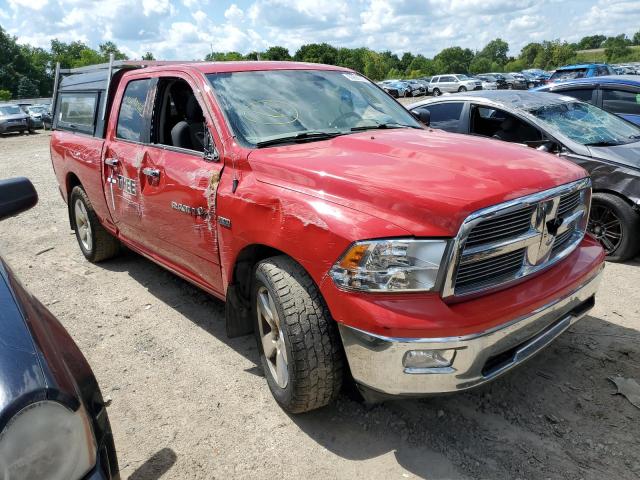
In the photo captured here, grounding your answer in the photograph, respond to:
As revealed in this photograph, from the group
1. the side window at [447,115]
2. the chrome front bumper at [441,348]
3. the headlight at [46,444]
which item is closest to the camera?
the headlight at [46,444]

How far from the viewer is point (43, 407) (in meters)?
1.41

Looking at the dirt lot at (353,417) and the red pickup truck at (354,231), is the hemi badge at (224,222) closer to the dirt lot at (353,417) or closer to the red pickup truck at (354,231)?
the red pickup truck at (354,231)

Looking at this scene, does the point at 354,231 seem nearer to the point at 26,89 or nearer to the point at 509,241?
the point at 509,241

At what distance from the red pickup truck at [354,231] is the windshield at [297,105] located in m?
0.01

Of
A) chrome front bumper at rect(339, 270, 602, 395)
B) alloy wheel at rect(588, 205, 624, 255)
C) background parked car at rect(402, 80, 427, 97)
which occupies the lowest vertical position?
background parked car at rect(402, 80, 427, 97)

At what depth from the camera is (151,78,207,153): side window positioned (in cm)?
379

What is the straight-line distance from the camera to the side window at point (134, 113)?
4191mm

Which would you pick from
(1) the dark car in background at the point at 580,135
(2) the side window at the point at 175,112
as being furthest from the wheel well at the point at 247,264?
(1) the dark car in background at the point at 580,135

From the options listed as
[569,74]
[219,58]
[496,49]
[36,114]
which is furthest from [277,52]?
[496,49]

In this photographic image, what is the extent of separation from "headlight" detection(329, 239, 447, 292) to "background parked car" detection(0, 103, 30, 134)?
27957 millimetres

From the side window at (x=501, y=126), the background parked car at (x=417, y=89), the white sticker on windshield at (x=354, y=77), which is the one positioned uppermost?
the white sticker on windshield at (x=354, y=77)

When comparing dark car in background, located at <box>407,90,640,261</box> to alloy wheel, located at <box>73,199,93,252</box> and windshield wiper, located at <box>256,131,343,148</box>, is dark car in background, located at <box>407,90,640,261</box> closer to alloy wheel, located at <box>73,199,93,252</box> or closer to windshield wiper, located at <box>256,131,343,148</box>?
windshield wiper, located at <box>256,131,343,148</box>

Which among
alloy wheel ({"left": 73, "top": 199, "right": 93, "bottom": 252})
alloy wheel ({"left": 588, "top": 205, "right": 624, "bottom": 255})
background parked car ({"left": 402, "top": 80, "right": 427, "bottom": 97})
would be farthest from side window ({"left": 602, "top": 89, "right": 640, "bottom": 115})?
background parked car ({"left": 402, "top": 80, "right": 427, "bottom": 97})

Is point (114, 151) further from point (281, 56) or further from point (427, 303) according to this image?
point (281, 56)
